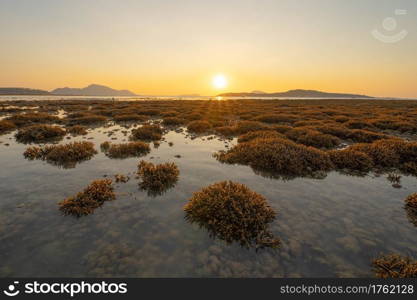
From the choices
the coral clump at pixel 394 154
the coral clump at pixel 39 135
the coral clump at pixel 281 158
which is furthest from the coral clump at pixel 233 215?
the coral clump at pixel 39 135

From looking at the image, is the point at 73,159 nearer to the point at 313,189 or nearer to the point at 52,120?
the point at 313,189

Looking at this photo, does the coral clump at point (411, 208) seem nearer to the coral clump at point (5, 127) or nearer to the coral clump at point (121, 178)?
the coral clump at point (121, 178)

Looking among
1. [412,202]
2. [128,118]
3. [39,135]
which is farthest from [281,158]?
[128,118]

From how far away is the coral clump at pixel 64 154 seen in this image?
10227mm

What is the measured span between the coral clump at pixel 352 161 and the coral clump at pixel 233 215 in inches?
281

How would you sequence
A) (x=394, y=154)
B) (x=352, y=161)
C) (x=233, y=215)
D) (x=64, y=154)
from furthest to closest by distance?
(x=394, y=154) → (x=64, y=154) → (x=352, y=161) → (x=233, y=215)

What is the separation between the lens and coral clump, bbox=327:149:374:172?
33.1 feet

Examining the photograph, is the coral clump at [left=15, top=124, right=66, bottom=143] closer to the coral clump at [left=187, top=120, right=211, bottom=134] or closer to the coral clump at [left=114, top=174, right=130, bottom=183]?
the coral clump at [left=114, top=174, right=130, bottom=183]

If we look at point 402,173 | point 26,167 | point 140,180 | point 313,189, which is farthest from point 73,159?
point 402,173

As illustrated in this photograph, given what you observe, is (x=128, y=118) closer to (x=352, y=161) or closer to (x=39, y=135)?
(x=39, y=135)

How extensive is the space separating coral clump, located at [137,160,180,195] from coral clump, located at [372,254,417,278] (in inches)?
257

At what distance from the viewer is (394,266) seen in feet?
12.9

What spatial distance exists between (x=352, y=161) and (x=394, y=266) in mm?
7743

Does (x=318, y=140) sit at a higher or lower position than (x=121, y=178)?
higher
